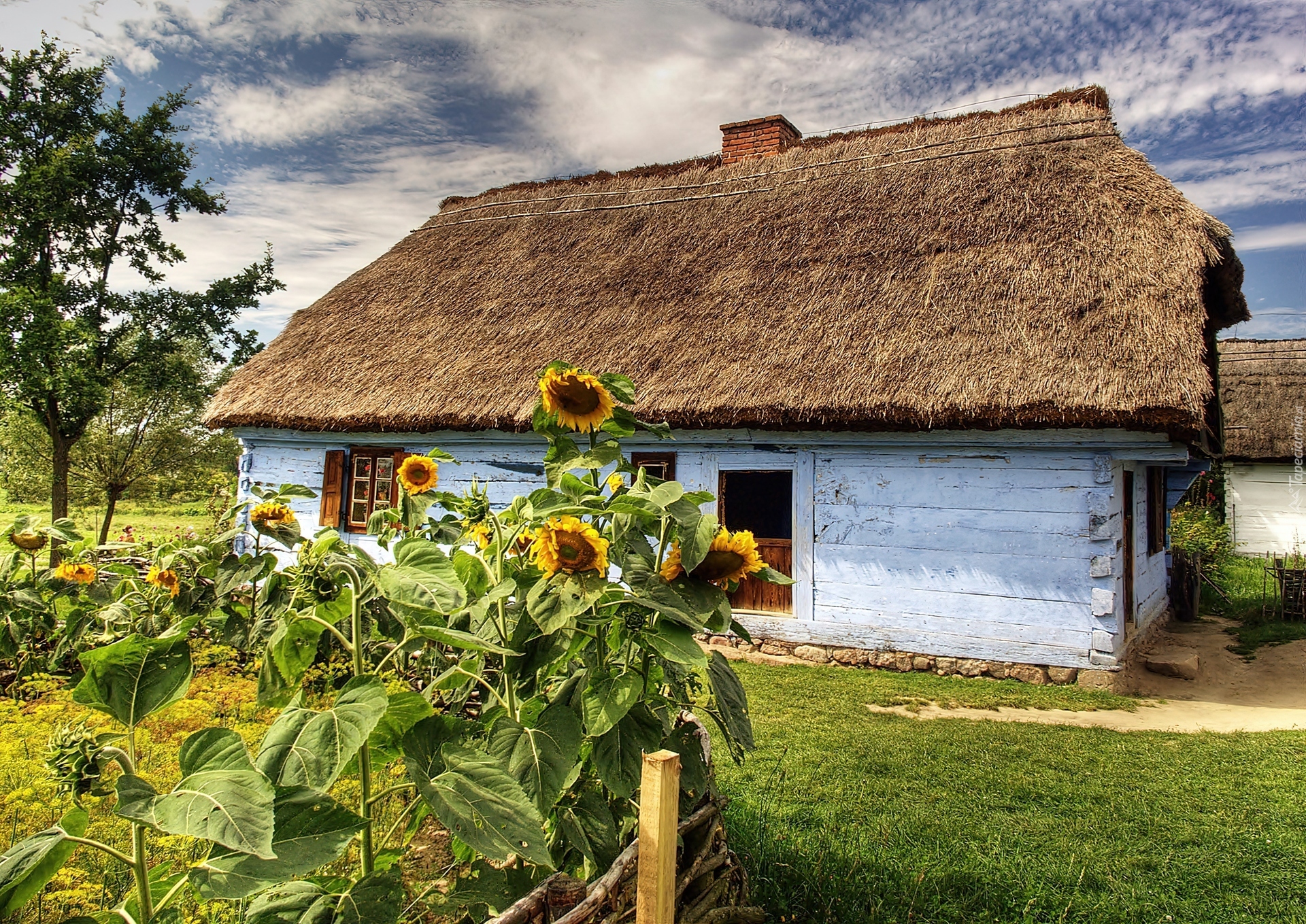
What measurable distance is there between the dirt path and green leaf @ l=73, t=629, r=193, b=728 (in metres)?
4.91

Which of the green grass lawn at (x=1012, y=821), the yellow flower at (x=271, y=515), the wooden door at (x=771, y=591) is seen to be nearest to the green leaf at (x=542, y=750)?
the yellow flower at (x=271, y=515)

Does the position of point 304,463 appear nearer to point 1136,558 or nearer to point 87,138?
point 87,138

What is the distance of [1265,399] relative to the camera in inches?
653

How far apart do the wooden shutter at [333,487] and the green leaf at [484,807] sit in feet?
29.0

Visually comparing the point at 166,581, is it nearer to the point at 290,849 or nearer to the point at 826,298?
the point at 290,849

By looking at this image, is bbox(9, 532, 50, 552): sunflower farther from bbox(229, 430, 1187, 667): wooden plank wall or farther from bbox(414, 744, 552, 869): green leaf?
bbox(229, 430, 1187, 667): wooden plank wall

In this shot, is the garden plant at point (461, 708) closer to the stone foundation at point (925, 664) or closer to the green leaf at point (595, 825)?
the green leaf at point (595, 825)

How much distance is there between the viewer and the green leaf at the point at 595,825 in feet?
4.76

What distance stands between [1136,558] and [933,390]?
3548 millimetres

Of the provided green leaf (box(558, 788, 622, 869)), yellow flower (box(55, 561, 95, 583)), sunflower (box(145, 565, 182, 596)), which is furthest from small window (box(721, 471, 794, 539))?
green leaf (box(558, 788, 622, 869))

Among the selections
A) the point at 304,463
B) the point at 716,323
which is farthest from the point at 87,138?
the point at 716,323

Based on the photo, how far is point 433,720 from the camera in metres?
1.27

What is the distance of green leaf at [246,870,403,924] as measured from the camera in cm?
113

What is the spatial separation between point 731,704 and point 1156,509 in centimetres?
997
